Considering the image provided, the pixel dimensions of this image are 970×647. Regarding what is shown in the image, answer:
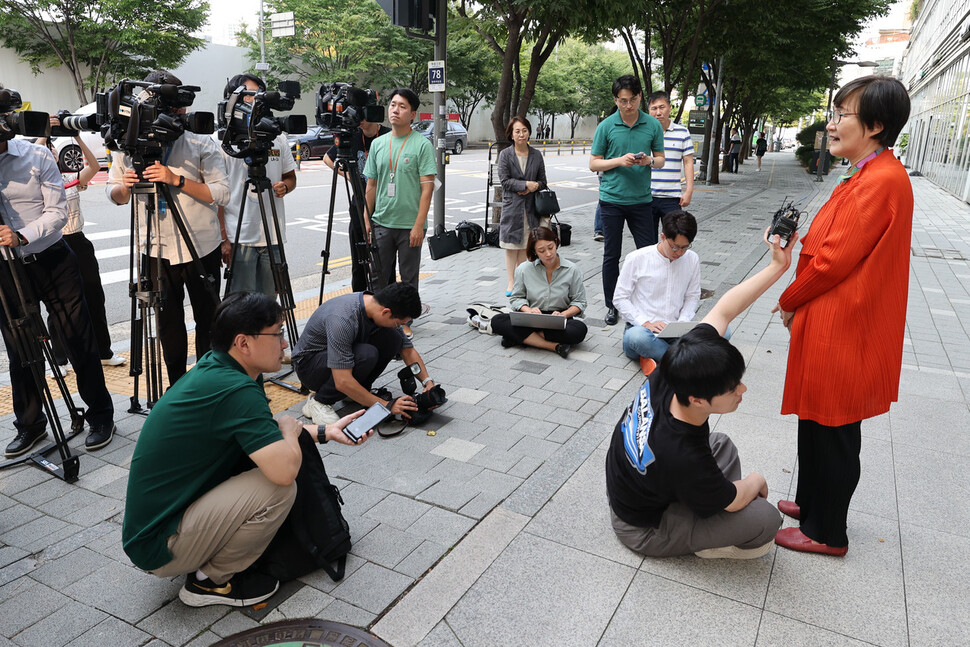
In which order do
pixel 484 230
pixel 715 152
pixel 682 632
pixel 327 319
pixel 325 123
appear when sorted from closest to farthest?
1. pixel 682 632
2. pixel 327 319
3. pixel 325 123
4. pixel 484 230
5. pixel 715 152

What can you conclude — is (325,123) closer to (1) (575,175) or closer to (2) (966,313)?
(2) (966,313)

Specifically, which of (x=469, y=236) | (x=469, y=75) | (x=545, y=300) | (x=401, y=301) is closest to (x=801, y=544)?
(x=401, y=301)

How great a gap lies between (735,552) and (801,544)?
1.07ft

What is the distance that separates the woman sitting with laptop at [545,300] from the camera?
17.4 ft

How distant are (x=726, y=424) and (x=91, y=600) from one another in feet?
10.8

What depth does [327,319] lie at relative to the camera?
12.8ft

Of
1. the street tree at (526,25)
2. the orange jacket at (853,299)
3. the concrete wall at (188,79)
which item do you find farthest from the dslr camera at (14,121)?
the concrete wall at (188,79)

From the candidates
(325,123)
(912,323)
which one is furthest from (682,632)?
(912,323)

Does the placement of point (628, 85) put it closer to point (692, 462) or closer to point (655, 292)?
point (655, 292)

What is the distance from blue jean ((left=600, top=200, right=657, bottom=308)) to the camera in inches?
238

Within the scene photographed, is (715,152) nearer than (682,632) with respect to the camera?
No

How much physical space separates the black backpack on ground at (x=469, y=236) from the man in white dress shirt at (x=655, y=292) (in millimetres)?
4538

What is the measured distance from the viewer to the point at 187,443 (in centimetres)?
230

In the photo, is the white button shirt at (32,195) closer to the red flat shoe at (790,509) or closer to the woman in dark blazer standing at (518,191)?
the red flat shoe at (790,509)
